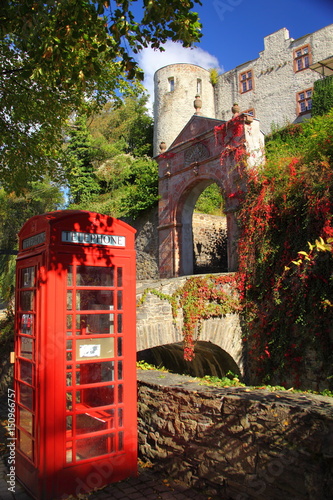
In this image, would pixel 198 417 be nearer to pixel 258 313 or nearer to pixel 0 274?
pixel 258 313

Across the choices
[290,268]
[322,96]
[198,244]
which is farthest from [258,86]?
[290,268]

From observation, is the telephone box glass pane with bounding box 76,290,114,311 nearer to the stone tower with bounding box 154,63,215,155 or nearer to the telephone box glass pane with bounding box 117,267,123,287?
the telephone box glass pane with bounding box 117,267,123,287

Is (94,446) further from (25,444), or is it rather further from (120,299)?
(120,299)

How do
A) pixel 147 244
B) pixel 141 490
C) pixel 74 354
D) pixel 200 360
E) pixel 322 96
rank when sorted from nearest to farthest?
pixel 74 354, pixel 141 490, pixel 200 360, pixel 147 244, pixel 322 96

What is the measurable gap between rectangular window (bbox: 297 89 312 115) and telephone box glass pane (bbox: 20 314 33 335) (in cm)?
2548

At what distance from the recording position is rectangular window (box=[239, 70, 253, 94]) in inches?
1157

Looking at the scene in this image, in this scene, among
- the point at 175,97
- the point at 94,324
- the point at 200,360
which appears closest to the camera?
the point at 94,324

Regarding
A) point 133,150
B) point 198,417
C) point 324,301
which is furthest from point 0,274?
point 198,417

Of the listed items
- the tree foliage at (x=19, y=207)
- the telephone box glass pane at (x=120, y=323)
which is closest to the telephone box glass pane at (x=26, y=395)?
the telephone box glass pane at (x=120, y=323)

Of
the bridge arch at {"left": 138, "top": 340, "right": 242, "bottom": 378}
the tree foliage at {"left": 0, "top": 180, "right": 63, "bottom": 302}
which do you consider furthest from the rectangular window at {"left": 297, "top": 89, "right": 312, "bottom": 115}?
the bridge arch at {"left": 138, "top": 340, "right": 242, "bottom": 378}

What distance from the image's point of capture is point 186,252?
45.3ft

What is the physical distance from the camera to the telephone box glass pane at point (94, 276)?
4.12 metres

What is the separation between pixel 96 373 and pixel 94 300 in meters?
0.81

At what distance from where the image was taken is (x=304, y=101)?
2583 cm
